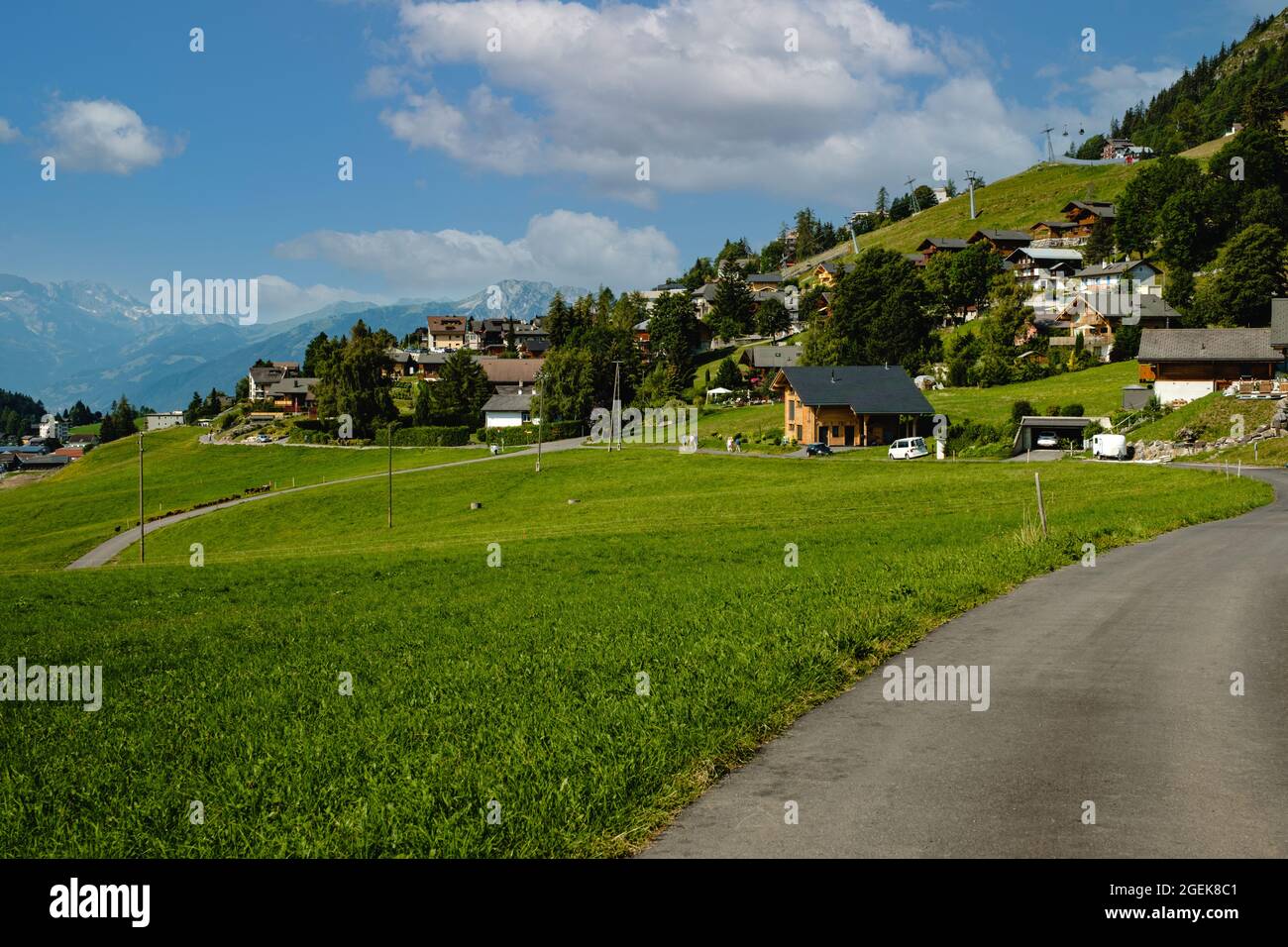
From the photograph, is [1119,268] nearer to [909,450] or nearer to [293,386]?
[909,450]

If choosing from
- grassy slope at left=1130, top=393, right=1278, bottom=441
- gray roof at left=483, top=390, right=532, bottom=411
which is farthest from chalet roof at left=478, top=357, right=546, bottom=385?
grassy slope at left=1130, top=393, right=1278, bottom=441

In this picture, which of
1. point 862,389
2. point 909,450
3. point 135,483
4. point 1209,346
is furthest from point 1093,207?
point 135,483

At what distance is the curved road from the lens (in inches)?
2372

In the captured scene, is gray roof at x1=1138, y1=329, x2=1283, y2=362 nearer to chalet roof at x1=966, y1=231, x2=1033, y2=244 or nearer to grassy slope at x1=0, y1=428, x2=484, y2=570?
grassy slope at x1=0, y1=428, x2=484, y2=570

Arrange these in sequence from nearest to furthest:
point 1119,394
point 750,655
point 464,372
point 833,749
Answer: point 833,749
point 750,655
point 1119,394
point 464,372

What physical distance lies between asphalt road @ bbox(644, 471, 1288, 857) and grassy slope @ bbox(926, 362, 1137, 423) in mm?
71776

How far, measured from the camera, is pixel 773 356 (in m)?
142

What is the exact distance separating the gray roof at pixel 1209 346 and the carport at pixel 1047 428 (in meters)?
14.0

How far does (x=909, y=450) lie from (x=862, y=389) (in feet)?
59.7

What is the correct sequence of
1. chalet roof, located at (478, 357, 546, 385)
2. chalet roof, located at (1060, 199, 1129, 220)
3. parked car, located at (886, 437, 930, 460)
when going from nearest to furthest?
parked car, located at (886, 437, 930, 460) → chalet roof, located at (478, 357, 546, 385) → chalet roof, located at (1060, 199, 1129, 220)

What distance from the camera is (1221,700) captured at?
11.4 m
